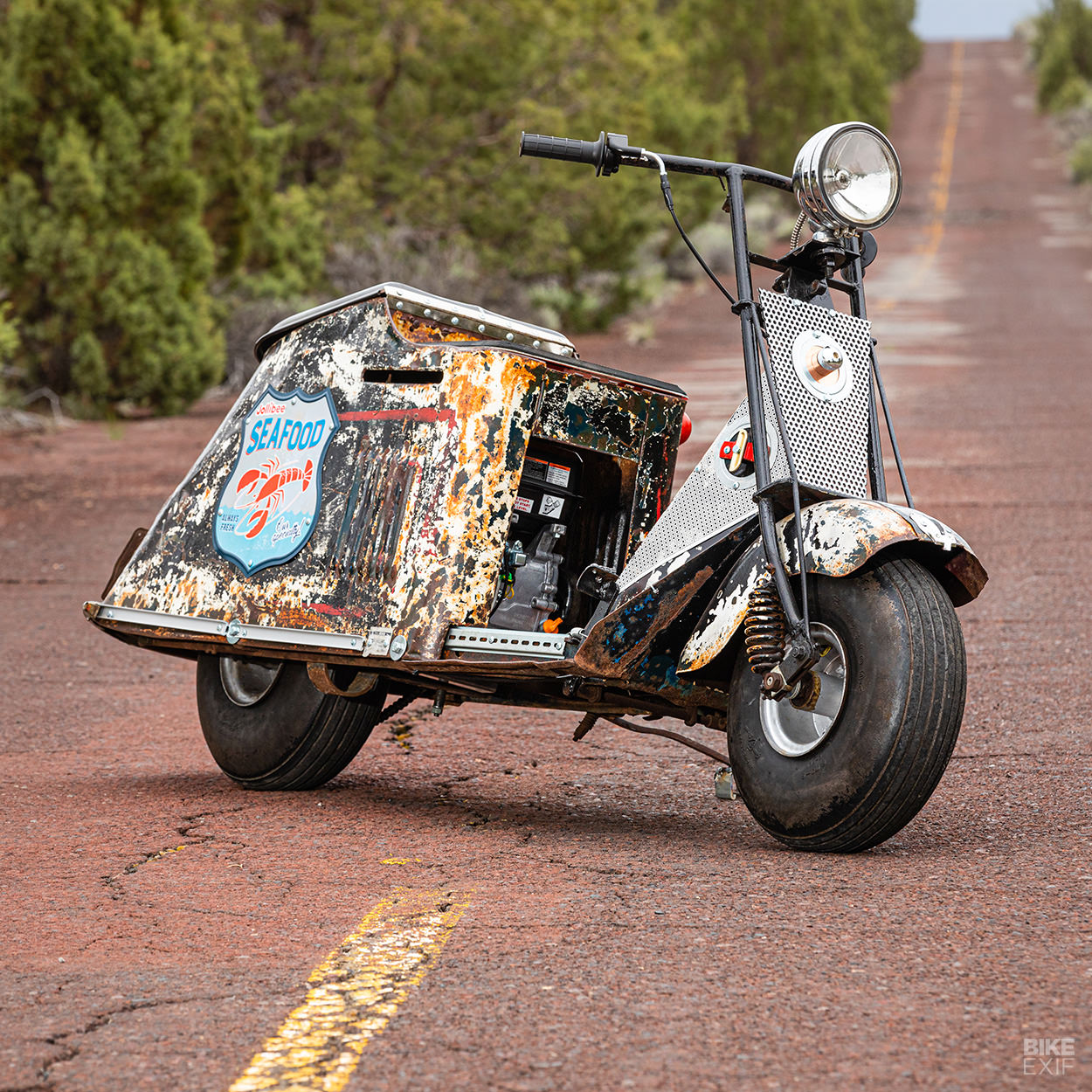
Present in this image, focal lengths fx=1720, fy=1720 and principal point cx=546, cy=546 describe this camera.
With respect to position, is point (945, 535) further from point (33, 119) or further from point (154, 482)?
point (33, 119)

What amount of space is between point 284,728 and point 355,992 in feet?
7.54

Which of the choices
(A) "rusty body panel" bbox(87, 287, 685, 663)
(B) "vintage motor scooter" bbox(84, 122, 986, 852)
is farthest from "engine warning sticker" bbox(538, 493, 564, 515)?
(A) "rusty body panel" bbox(87, 287, 685, 663)

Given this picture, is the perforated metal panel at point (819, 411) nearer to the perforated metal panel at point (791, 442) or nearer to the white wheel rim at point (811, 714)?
the perforated metal panel at point (791, 442)

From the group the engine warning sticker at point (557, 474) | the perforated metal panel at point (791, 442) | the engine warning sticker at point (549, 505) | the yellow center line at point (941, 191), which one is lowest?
the engine warning sticker at point (549, 505)

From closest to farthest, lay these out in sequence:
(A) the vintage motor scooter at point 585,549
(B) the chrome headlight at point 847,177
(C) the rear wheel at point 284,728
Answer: (A) the vintage motor scooter at point 585,549 < (B) the chrome headlight at point 847,177 < (C) the rear wheel at point 284,728

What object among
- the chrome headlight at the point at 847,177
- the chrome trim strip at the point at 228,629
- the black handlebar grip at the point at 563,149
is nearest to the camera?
the chrome headlight at the point at 847,177

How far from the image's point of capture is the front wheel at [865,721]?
420 centimetres

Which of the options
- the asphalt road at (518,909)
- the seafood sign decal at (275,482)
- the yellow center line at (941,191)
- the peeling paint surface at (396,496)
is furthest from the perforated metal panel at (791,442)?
the yellow center line at (941,191)

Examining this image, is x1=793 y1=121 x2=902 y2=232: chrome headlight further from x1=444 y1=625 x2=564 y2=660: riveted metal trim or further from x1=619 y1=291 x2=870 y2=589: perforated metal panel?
x1=444 y1=625 x2=564 y2=660: riveted metal trim

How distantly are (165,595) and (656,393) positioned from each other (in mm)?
1785

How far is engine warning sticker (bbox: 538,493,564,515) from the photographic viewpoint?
557 cm

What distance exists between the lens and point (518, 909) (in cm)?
409

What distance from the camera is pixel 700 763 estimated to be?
20.6 feet

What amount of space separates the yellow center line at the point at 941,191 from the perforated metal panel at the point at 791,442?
28.0 meters
